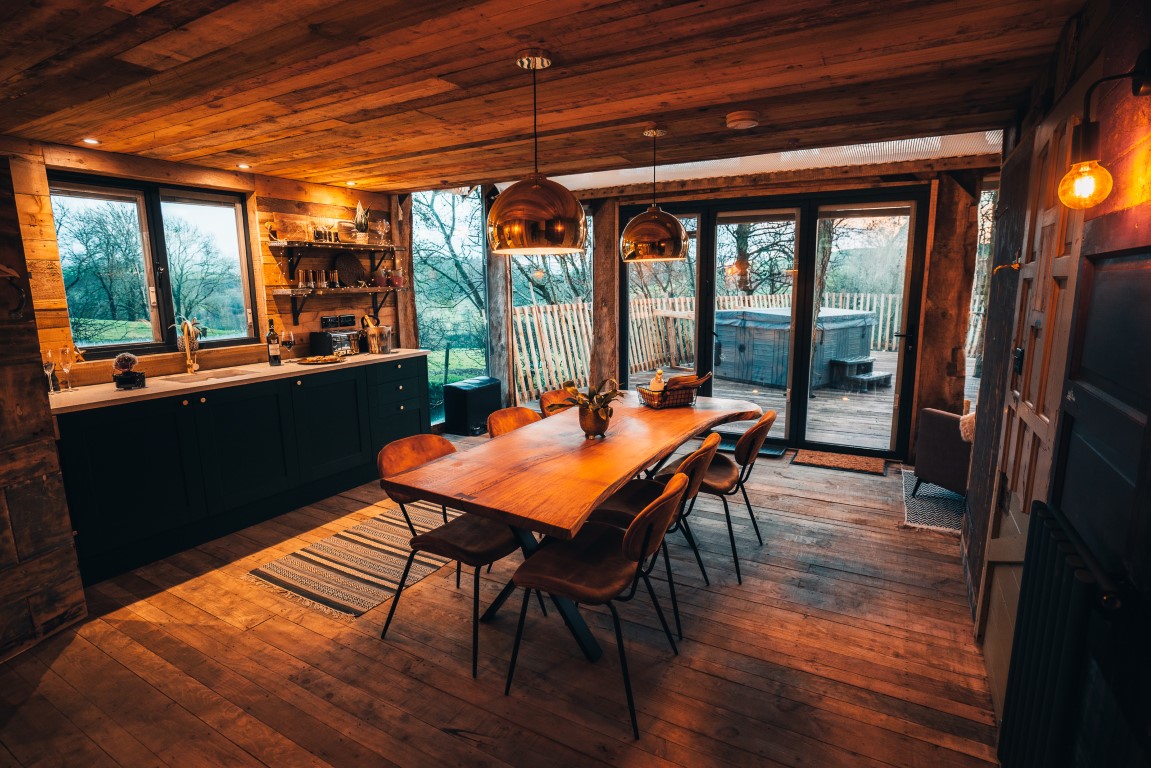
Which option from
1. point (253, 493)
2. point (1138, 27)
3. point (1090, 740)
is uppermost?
point (1138, 27)

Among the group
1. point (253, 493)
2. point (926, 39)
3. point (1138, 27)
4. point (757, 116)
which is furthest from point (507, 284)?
point (1138, 27)

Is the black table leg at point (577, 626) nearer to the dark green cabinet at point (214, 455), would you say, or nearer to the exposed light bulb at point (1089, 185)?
the exposed light bulb at point (1089, 185)

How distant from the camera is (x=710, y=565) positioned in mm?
3148

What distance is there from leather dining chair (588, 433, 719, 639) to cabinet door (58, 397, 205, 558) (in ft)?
8.08

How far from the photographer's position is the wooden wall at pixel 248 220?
3213mm

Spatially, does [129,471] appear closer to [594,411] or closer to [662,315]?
[594,411]

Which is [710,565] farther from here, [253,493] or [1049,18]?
[253,493]

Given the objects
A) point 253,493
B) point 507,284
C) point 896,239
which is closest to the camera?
point 253,493

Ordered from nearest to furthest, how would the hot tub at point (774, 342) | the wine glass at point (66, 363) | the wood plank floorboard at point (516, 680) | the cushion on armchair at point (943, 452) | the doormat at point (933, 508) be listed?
the wood plank floorboard at point (516, 680)
the wine glass at point (66, 363)
the doormat at point (933, 508)
the cushion on armchair at point (943, 452)
the hot tub at point (774, 342)

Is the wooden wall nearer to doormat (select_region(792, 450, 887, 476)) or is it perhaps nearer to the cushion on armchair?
doormat (select_region(792, 450, 887, 476))

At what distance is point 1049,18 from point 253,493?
177 inches

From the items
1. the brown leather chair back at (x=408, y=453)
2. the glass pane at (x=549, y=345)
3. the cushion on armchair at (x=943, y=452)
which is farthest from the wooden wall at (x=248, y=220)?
the cushion on armchair at (x=943, y=452)

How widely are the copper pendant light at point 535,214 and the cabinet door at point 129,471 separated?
95.3 inches

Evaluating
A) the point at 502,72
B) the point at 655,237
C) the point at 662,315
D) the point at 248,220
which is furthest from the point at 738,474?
the point at 248,220
